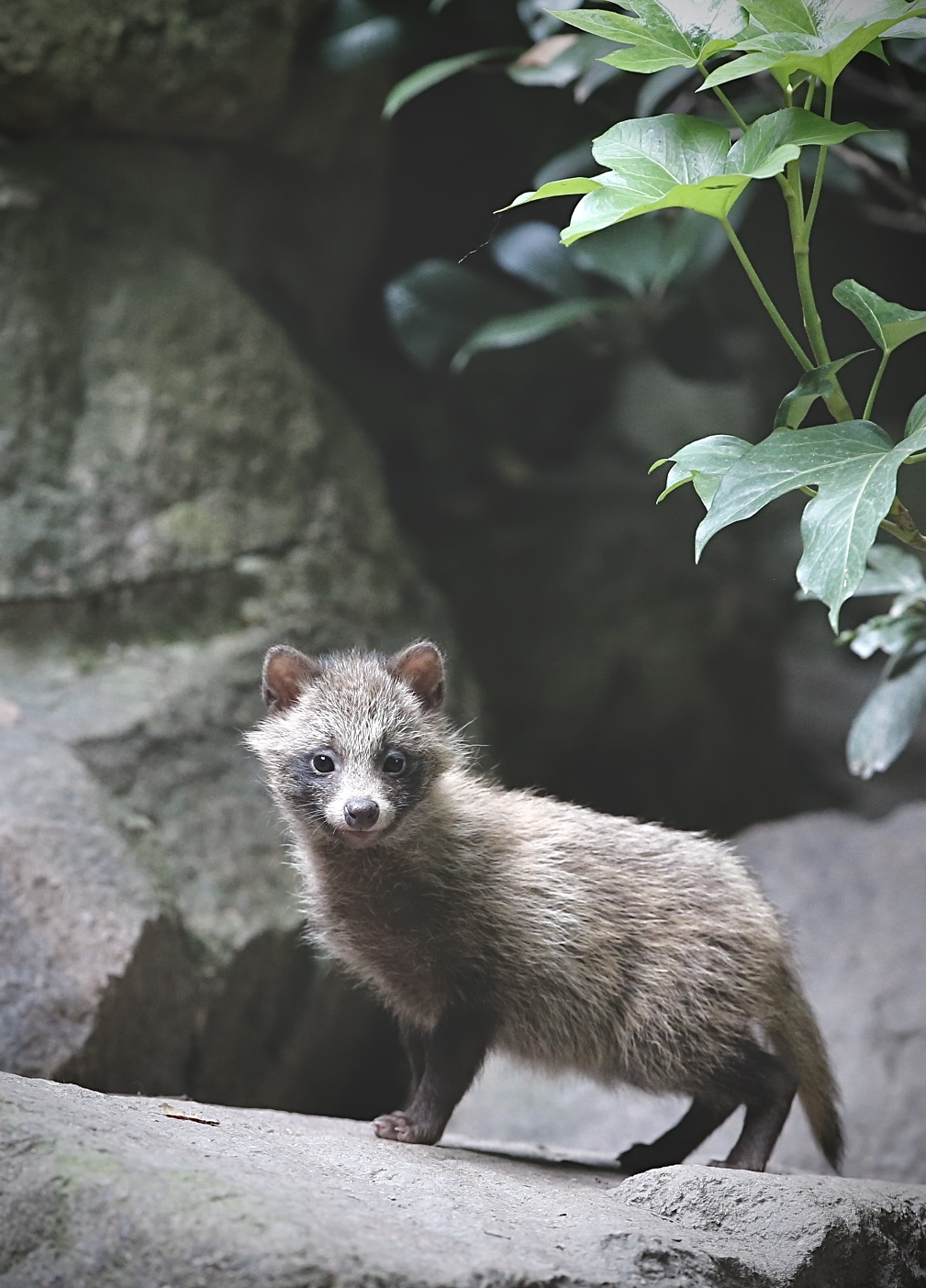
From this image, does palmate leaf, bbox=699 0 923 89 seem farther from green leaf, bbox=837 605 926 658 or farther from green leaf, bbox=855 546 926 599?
green leaf, bbox=837 605 926 658

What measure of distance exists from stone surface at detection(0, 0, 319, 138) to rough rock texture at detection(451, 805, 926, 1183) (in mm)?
3555

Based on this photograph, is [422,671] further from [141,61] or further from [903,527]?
[141,61]

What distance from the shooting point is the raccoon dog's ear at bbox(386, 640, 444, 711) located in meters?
3.49

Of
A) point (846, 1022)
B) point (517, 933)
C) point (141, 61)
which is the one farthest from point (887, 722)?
point (141, 61)

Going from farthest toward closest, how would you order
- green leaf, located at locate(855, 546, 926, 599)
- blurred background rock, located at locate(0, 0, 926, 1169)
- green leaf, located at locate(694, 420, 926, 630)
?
blurred background rock, located at locate(0, 0, 926, 1169) < green leaf, located at locate(855, 546, 926, 599) < green leaf, located at locate(694, 420, 926, 630)

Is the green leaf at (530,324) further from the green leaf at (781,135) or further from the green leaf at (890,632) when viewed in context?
the green leaf at (781,135)

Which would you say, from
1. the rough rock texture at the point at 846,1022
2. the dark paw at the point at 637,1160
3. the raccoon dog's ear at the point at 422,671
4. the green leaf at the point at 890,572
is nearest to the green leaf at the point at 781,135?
the raccoon dog's ear at the point at 422,671

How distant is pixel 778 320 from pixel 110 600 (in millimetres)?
2825

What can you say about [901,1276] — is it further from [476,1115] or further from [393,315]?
[393,315]

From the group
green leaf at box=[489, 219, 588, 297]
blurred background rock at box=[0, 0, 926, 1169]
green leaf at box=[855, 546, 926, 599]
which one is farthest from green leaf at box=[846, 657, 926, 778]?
green leaf at box=[489, 219, 588, 297]

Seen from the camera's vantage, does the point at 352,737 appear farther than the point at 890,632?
No

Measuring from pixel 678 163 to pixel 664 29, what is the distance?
0.26 m

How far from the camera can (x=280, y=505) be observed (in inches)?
190

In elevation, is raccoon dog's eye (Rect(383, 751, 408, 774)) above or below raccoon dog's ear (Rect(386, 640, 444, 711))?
below
